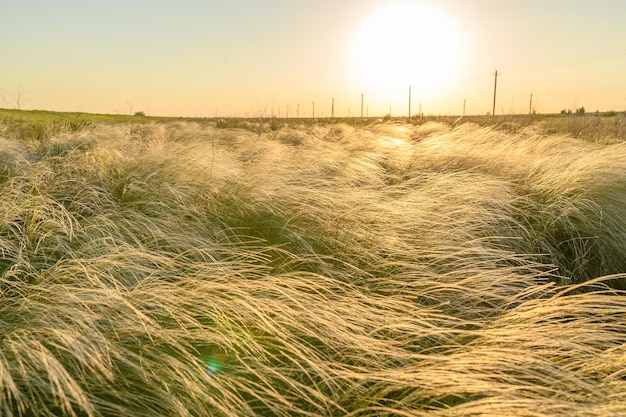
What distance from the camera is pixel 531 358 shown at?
1303 millimetres

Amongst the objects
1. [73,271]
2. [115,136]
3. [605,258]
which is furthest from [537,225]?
[115,136]

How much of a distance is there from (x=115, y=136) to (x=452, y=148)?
4.70m

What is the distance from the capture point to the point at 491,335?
1503 mm

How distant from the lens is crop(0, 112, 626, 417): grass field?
1.26m

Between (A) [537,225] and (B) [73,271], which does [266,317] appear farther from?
(A) [537,225]

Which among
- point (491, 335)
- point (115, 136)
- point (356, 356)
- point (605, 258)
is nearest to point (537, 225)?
point (605, 258)

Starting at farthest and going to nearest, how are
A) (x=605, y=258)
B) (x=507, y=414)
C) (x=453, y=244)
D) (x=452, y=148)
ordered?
(x=452, y=148) < (x=605, y=258) < (x=453, y=244) < (x=507, y=414)

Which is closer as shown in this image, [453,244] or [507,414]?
[507,414]

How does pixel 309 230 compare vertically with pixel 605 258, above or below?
above

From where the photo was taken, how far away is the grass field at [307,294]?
1257 mm

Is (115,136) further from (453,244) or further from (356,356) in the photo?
(356,356)

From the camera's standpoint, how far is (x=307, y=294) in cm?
173

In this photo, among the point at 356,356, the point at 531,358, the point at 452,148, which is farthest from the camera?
the point at 452,148

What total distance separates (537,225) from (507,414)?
223 centimetres
